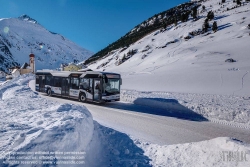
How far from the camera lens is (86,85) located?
14.0 m

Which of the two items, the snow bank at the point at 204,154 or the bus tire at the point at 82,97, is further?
the bus tire at the point at 82,97

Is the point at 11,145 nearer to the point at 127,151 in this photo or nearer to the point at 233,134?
the point at 127,151

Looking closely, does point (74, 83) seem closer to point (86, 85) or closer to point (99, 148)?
point (86, 85)

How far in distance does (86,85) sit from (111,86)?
2.24 metres

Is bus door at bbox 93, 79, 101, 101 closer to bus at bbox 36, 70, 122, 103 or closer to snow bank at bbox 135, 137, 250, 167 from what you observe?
bus at bbox 36, 70, 122, 103

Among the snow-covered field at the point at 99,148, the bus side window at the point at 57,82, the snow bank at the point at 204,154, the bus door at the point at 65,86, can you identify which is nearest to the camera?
the snow-covered field at the point at 99,148

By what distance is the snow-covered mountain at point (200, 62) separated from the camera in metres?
22.2

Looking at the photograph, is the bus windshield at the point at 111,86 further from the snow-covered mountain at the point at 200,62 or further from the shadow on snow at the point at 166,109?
the snow-covered mountain at the point at 200,62

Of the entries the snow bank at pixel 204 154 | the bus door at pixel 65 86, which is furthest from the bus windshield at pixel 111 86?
the snow bank at pixel 204 154

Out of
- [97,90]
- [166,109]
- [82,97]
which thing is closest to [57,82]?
[82,97]

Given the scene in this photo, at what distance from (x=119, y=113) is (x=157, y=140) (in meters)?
4.39

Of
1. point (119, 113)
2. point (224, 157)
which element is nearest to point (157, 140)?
point (224, 157)

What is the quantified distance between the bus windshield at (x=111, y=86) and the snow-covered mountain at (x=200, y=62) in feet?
29.6

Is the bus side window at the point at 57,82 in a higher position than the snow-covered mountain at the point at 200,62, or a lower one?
lower
